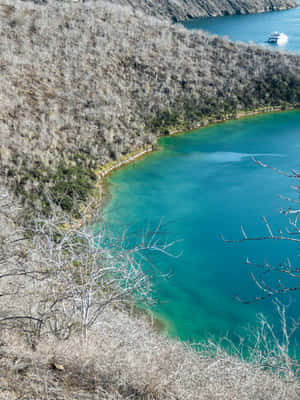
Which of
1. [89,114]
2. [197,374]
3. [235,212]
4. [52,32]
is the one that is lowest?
[235,212]

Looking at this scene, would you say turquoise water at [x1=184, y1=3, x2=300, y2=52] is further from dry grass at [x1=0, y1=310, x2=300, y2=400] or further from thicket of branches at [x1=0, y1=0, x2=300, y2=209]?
dry grass at [x1=0, y1=310, x2=300, y2=400]

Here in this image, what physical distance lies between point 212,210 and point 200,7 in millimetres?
65493

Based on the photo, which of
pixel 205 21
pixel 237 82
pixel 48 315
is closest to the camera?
pixel 48 315

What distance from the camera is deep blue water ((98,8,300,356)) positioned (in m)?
12.9

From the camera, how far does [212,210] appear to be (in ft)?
60.3

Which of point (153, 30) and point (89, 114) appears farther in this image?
point (153, 30)

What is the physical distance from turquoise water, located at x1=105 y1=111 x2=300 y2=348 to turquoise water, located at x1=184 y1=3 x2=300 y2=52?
28889mm

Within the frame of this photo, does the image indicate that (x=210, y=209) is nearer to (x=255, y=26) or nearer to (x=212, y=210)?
(x=212, y=210)

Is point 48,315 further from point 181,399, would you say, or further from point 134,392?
point 181,399

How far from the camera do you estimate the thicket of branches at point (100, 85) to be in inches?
805

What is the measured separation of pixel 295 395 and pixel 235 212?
41.7 feet

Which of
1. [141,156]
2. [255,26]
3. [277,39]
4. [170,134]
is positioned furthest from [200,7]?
[141,156]

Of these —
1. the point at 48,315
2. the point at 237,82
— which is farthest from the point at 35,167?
the point at 237,82

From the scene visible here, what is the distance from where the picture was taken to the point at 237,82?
105ft
